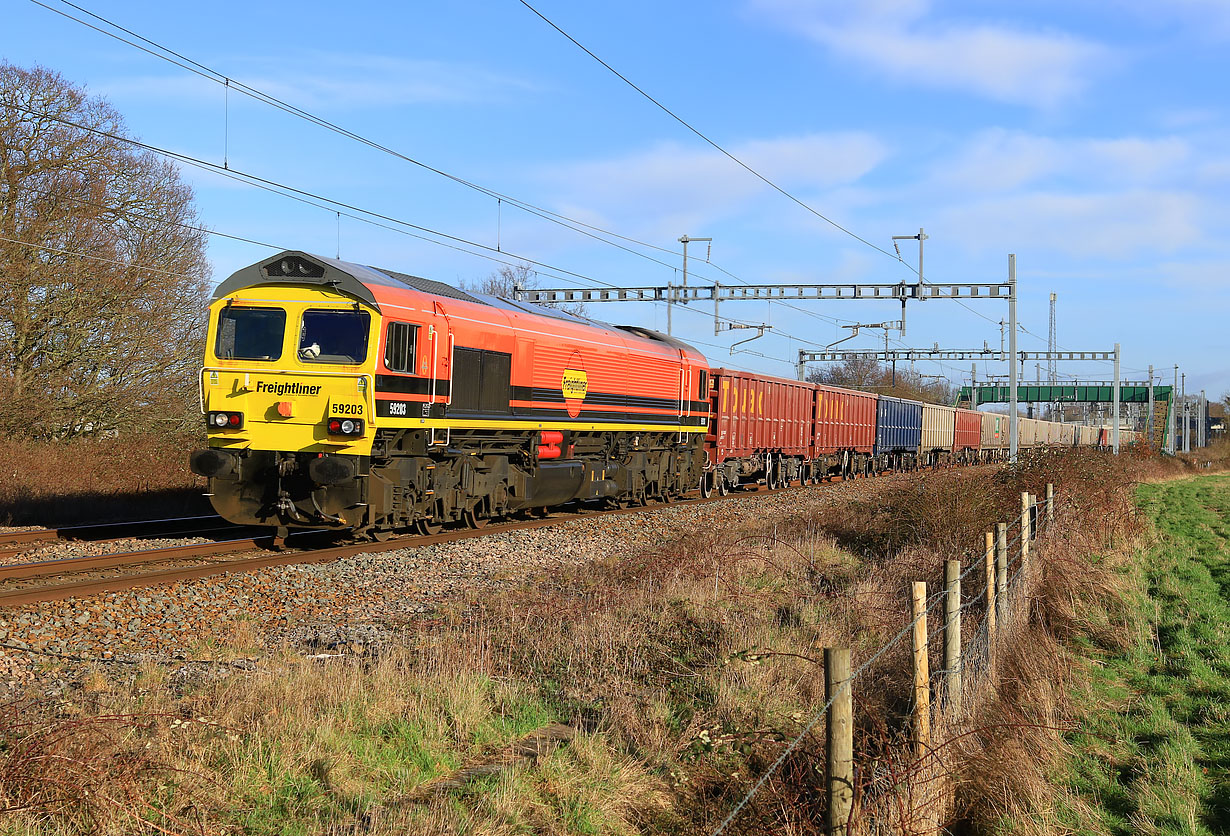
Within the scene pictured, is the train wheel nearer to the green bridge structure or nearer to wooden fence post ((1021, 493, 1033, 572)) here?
wooden fence post ((1021, 493, 1033, 572))

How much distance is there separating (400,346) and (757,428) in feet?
54.6

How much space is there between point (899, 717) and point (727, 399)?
20.0 meters

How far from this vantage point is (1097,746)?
6965mm

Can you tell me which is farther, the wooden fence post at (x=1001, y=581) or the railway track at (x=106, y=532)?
the railway track at (x=106, y=532)

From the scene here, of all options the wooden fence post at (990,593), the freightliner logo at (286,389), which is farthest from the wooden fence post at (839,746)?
the freightliner logo at (286,389)

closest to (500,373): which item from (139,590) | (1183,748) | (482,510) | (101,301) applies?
(482,510)

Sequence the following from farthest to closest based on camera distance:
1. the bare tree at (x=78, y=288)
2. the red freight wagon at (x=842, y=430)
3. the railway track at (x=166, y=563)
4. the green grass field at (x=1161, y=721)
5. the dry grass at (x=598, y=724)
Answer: the red freight wagon at (x=842, y=430), the bare tree at (x=78, y=288), the railway track at (x=166, y=563), the green grass field at (x=1161, y=721), the dry grass at (x=598, y=724)

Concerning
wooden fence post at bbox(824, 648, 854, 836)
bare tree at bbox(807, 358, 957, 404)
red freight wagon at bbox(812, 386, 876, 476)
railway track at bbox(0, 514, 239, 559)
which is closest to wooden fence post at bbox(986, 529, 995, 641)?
wooden fence post at bbox(824, 648, 854, 836)

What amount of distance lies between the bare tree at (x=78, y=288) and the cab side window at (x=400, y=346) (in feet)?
39.0

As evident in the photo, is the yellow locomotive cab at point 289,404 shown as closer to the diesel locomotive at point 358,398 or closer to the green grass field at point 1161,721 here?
the diesel locomotive at point 358,398

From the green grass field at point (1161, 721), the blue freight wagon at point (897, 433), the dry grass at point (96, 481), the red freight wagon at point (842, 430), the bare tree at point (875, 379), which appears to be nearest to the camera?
the green grass field at point (1161, 721)

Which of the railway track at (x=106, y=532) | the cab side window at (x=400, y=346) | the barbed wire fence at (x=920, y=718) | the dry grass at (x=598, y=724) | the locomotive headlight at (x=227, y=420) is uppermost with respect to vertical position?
the cab side window at (x=400, y=346)

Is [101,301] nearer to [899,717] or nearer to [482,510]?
[482,510]

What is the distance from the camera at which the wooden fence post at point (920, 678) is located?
5586 millimetres
